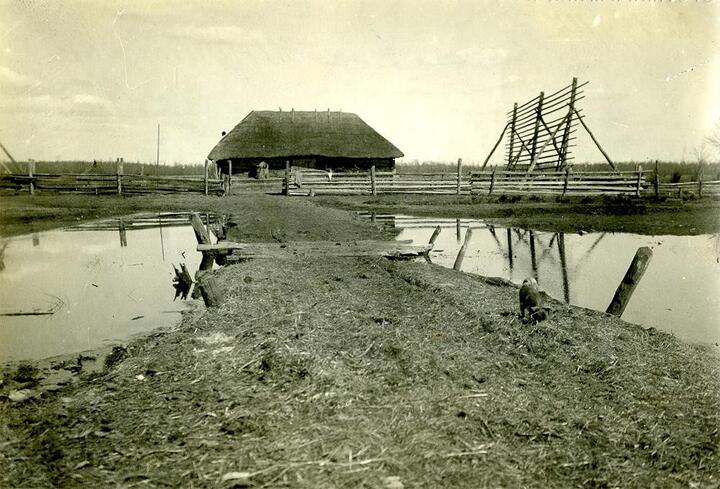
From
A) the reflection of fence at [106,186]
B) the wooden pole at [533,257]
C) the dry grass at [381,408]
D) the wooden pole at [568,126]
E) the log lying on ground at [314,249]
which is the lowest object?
the dry grass at [381,408]

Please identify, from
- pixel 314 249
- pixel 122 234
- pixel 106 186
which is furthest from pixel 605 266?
pixel 106 186

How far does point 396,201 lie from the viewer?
2355 centimetres

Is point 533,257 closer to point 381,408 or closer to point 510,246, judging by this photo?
point 510,246

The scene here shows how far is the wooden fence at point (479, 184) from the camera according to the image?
2616cm

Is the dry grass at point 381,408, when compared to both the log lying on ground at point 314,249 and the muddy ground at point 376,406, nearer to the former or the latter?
the muddy ground at point 376,406

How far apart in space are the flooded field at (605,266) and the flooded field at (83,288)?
5766 mm

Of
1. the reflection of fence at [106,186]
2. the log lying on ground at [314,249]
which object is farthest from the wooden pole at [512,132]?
the log lying on ground at [314,249]

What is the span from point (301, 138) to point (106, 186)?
13028 mm

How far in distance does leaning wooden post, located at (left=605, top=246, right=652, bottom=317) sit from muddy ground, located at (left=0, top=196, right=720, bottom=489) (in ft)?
2.80

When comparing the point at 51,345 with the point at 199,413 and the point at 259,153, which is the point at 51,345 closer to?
the point at 199,413

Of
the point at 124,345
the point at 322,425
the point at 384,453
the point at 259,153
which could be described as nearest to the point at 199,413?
the point at 322,425

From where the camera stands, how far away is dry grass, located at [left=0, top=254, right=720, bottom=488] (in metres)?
3.17

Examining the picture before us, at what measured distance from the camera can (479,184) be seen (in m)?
26.9

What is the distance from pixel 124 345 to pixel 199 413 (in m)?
2.63
